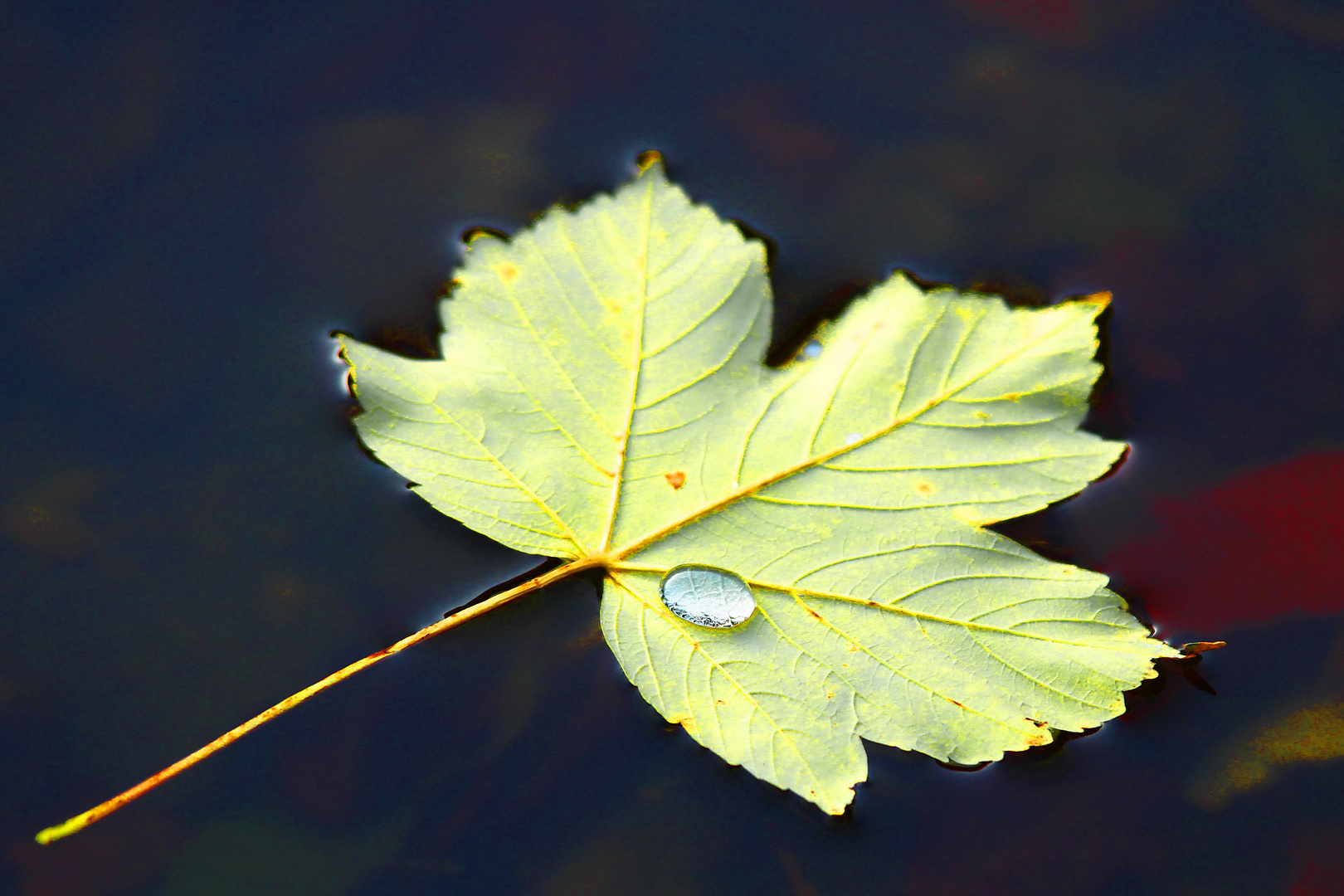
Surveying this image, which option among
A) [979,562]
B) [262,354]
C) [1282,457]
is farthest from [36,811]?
[1282,457]

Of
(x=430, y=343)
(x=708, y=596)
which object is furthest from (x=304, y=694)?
(x=430, y=343)

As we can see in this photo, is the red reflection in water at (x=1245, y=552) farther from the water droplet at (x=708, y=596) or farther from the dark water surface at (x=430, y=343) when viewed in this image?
the water droplet at (x=708, y=596)

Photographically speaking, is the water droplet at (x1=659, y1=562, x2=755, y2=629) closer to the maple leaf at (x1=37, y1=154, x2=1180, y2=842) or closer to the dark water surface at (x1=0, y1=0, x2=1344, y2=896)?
the maple leaf at (x1=37, y1=154, x2=1180, y2=842)

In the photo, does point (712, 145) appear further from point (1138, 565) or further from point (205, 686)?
point (205, 686)

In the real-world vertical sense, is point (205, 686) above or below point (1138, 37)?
below

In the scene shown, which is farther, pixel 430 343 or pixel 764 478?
pixel 430 343

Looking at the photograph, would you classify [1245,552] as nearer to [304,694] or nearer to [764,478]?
[764,478]
